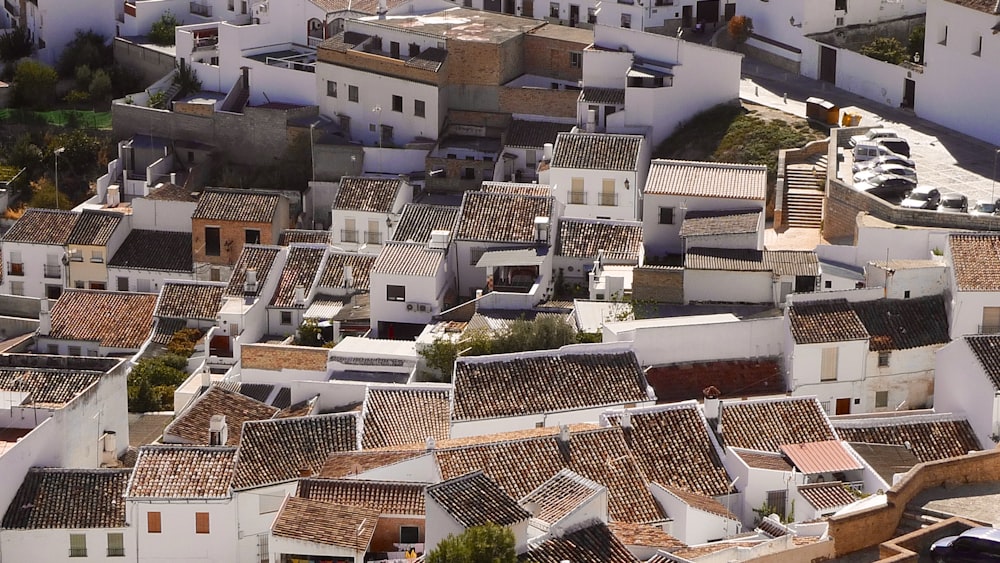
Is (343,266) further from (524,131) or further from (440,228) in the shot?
(524,131)

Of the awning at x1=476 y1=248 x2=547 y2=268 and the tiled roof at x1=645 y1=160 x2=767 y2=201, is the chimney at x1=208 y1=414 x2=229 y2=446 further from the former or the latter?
the tiled roof at x1=645 y1=160 x2=767 y2=201

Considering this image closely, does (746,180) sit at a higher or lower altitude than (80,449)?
higher

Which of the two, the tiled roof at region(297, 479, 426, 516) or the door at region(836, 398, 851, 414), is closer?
the tiled roof at region(297, 479, 426, 516)

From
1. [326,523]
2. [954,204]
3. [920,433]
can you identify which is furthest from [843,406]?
[326,523]

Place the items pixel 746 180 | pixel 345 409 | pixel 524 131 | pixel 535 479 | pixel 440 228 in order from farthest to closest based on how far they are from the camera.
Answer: pixel 524 131, pixel 440 228, pixel 746 180, pixel 345 409, pixel 535 479

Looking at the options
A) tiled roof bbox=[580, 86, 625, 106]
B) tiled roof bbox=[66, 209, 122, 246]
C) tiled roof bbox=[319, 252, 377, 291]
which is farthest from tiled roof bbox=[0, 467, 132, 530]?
tiled roof bbox=[580, 86, 625, 106]

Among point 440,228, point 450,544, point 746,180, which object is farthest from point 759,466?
point 440,228

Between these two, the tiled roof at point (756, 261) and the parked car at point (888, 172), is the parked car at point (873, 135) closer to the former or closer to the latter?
the parked car at point (888, 172)
